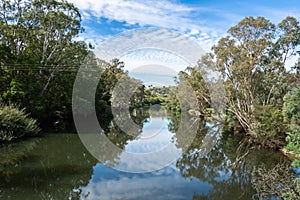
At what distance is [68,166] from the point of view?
9.38m

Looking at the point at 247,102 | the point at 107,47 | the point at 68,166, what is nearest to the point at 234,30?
the point at 247,102

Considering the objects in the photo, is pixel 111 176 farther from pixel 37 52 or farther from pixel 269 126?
pixel 37 52

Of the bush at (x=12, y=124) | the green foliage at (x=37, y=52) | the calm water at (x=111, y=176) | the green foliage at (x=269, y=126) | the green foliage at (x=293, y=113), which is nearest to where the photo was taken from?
the calm water at (x=111, y=176)

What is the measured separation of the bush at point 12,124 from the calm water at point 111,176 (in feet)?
2.27

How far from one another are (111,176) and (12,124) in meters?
7.09

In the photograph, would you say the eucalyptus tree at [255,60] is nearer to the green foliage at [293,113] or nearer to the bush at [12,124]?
the green foliage at [293,113]

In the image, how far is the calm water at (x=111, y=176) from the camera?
697cm

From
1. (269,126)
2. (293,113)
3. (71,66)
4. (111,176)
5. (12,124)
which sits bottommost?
(111,176)

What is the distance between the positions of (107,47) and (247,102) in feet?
35.3

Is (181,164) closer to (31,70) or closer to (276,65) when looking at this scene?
(276,65)

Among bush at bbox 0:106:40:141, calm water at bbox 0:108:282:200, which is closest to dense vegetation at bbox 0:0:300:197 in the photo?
bush at bbox 0:106:40:141

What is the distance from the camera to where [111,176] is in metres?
8.48

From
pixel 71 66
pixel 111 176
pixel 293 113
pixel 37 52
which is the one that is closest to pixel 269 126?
pixel 293 113

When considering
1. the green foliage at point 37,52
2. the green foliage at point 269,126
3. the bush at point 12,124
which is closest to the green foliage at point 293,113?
the green foliage at point 269,126
